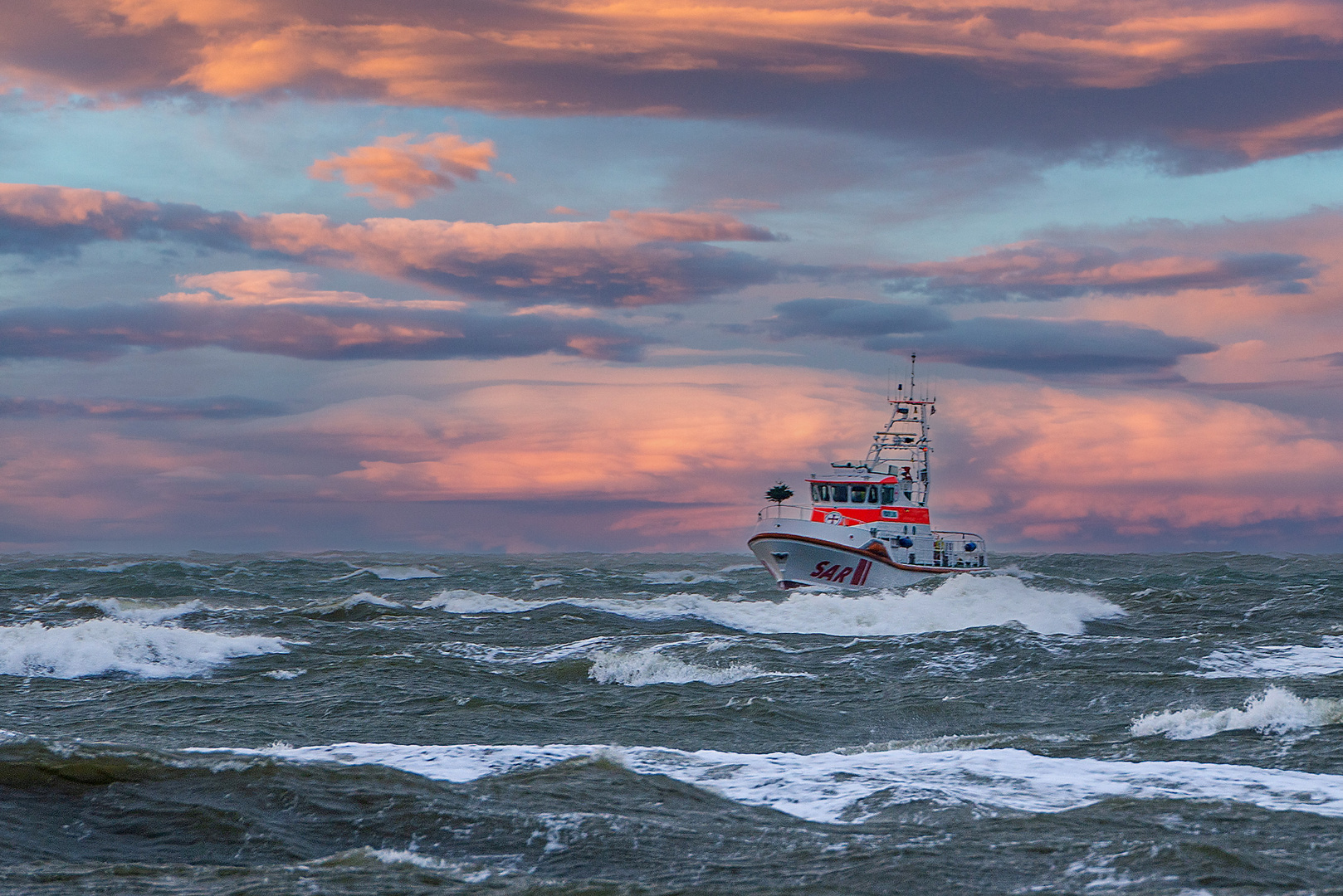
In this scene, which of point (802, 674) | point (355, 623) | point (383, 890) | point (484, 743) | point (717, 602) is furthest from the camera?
point (717, 602)

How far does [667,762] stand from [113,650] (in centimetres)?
1504

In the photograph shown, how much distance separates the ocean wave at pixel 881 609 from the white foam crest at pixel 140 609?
25.4 ft

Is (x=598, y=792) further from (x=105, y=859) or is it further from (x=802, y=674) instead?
(x=802, y=674)

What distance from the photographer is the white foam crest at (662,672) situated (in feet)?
63.7

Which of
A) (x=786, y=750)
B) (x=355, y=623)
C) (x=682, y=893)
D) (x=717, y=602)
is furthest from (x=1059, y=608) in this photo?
(x=682, y=893)

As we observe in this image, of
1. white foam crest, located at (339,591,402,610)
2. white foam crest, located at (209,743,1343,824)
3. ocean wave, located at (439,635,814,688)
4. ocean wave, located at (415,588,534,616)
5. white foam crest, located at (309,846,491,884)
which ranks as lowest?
ocean wave, located at (415,588,534,616)

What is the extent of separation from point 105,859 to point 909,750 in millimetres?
7843

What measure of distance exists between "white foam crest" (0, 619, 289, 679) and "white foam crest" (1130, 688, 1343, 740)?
52.6ft

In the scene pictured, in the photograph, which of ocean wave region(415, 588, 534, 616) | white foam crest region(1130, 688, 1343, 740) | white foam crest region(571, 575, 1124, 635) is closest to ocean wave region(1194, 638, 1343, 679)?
white foam crest region(1130, 688, 1343, 740)

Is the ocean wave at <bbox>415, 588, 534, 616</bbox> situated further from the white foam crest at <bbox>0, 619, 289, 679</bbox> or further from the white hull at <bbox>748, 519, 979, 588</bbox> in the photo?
the white foam crest at <bbox>0, 619, 289, 679</bbox>

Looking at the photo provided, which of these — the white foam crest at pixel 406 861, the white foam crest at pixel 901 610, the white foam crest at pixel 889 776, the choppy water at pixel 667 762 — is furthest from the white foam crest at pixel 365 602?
the white foam crest at pixel 406 861

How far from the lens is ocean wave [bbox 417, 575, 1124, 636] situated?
107 feet

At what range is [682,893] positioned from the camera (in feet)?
23.2

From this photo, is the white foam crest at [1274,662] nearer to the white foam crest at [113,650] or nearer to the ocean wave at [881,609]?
the ocean wave at [881,609]
